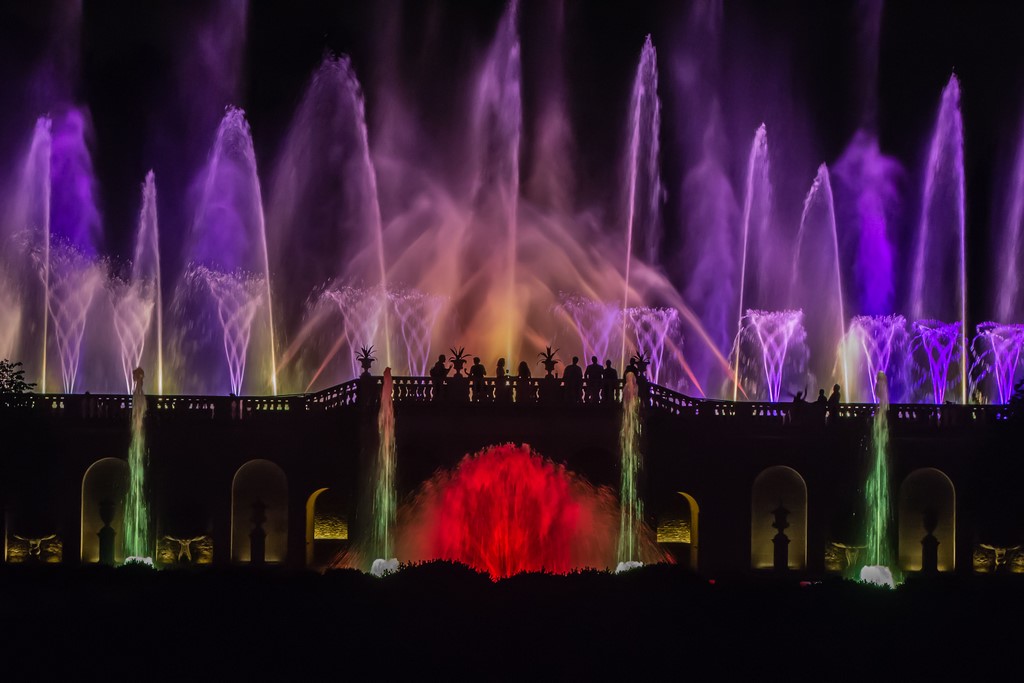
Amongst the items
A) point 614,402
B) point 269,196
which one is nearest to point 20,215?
point 269,196

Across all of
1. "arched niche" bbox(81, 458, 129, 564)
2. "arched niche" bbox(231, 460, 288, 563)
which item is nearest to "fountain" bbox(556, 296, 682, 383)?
"arched niche" bbox(231, 460, 288, 563)

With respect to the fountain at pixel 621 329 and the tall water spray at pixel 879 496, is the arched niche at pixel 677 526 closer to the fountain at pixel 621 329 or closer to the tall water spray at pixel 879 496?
the tall water spray at pixel 879 496

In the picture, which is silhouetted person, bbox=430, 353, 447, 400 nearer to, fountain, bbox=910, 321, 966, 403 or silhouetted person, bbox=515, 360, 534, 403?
silhouetted person, bbox=515, 360, 534, 403

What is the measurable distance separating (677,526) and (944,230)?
75.7ft

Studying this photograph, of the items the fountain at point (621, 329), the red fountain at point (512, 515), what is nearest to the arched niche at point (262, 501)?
the red fountain at point (512, 515)

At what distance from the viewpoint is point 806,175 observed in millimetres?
53969

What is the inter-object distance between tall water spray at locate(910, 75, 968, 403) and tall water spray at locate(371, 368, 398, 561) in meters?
25.1

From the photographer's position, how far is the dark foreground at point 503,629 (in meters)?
18.5

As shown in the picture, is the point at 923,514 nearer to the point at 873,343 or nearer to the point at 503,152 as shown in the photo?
the point at 873,343

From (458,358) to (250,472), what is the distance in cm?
726

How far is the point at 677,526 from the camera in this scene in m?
38.2

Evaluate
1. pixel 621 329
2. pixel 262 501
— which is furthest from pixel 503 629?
pixel 621 329

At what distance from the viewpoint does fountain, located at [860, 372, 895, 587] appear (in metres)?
35.6

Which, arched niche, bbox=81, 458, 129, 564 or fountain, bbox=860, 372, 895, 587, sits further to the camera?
arched niche, bbox=81, 458, 129, 564
